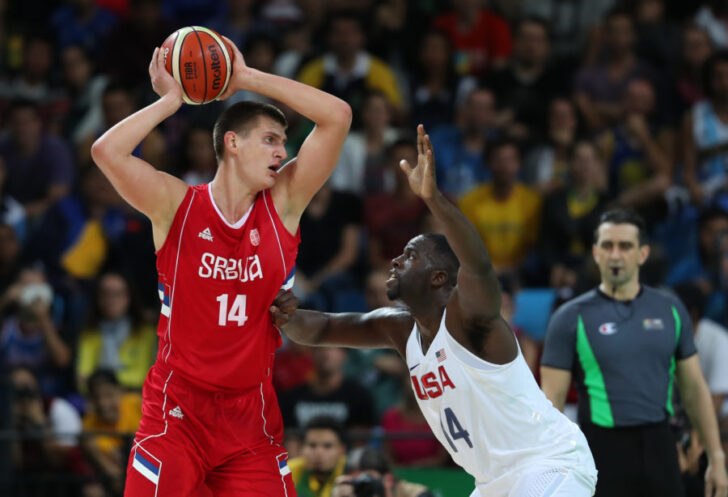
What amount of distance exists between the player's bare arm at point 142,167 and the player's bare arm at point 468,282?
4.03ft

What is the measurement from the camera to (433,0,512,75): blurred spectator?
40.9 ft

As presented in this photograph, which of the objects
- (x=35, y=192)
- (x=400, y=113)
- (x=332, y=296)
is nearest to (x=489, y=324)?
(x=332, y=296)

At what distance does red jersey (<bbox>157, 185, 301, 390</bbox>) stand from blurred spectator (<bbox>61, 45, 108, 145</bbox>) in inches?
291

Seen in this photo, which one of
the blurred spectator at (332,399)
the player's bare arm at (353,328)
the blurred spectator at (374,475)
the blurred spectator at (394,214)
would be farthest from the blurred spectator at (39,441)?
the player's bare arm at (353,328)

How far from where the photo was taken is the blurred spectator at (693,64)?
37.3ft

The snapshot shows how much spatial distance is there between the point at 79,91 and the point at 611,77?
19.2 feet

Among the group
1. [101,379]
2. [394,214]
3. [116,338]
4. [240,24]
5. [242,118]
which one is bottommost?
[101,379]

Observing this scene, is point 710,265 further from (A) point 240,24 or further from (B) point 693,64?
(A) point 240,24

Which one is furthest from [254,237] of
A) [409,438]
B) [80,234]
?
[80,234]

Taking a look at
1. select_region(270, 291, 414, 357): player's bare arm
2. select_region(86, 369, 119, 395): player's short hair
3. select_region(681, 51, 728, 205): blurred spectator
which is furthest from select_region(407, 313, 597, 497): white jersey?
select_region(681, 51, 728, 205): blurred spectator

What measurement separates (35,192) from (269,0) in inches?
140

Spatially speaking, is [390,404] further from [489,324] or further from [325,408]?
[489,324]

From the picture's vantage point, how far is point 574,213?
33.9 ft

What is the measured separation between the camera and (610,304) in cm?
716
